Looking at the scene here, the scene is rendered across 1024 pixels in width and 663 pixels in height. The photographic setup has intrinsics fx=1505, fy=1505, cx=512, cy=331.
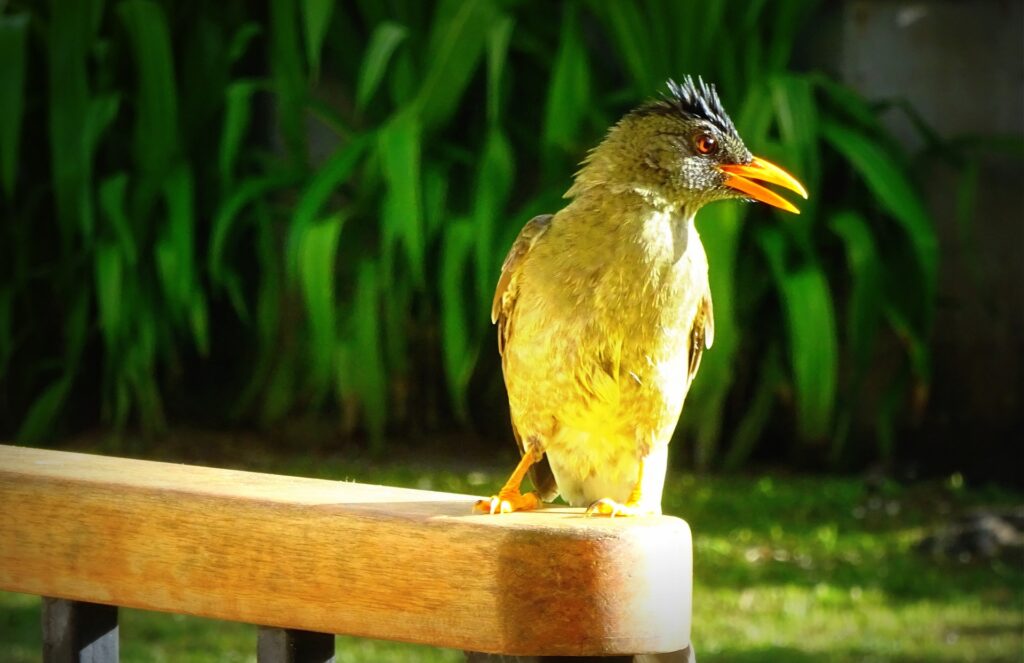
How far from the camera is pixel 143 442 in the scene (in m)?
4.65

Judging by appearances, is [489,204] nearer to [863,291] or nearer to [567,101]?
[567,101]

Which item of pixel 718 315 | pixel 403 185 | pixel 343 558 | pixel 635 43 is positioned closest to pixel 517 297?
pixel 343 558

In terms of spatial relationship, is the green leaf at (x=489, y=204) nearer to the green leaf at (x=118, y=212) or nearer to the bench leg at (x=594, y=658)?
the green leaf at (x=118, y=212)

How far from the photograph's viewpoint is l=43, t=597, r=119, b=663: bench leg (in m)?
1.33

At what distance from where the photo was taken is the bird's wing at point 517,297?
1.79 m

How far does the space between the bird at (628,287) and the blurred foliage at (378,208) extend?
2.17 m

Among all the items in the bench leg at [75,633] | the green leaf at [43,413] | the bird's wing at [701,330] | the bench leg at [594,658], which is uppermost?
the bird's wing at [701,330]

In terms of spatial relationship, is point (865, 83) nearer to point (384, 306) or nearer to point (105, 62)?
point (384, 306)

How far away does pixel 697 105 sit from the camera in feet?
5.53

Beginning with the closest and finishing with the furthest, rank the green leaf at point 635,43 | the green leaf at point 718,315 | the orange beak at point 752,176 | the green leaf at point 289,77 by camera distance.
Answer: the orange beak at point 752,176
the green leaf at point 718,315
the green leaf at point 635,43
the green leaf at point 289,77

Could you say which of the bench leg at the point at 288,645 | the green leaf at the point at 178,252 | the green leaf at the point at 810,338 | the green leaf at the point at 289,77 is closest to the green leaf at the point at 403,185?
the green leaf at the point at 289,77

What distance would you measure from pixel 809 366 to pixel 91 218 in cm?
216

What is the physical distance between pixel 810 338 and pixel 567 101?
0.95 meters

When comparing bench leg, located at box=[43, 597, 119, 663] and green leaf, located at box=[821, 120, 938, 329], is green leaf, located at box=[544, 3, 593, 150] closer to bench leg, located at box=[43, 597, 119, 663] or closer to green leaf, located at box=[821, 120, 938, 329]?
green leaf, located at box=[821, 120, 938, 329]
